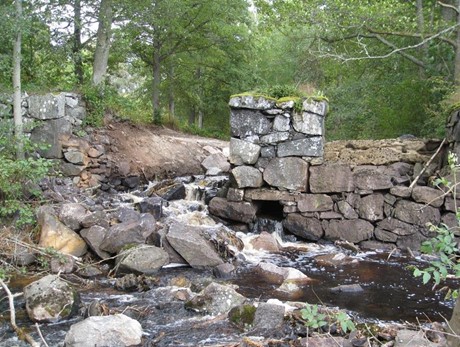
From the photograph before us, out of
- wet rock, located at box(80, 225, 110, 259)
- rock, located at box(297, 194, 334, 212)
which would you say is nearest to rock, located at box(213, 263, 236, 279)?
wet rock, located at box(80, 225, 110, 259)

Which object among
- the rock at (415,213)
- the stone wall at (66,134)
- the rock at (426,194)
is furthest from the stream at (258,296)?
the stone wall at (66,134)

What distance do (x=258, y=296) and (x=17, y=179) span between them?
478 centimetres

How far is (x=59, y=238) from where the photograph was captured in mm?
7254

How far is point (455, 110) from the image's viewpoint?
8125mm

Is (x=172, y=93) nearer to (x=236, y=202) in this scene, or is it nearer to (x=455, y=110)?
(x=236, y=202)

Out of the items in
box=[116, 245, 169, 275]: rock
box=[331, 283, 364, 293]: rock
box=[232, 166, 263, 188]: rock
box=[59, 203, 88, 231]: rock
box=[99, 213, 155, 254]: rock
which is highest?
box=[232, 166, 263, 188]: rock

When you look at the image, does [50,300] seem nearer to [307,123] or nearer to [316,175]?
[316,175]

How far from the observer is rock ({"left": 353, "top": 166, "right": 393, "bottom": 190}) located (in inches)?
342

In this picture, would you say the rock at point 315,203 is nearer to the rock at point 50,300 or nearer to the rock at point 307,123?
the rock at point 307,123

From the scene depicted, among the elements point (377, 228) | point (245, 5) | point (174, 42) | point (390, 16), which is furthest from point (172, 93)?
point (377, 228)

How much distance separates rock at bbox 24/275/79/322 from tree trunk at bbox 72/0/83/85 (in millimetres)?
6884

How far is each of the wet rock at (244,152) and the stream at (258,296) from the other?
191 centimetres

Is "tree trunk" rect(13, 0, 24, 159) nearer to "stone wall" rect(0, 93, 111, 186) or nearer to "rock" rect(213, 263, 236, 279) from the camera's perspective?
"stone wall" rect(0, 93, 111, 186)

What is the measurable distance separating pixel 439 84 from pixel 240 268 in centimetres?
732
